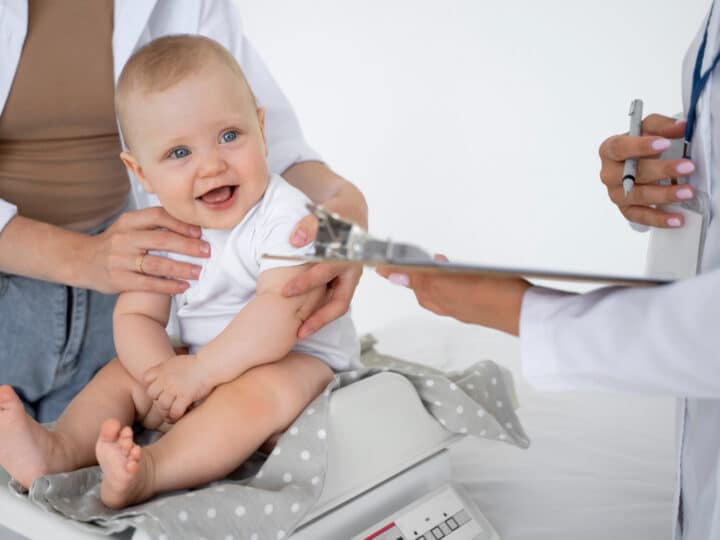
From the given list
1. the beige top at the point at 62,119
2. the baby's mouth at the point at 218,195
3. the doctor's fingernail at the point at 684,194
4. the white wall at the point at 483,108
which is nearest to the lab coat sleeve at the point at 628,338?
the doctor's fingernail at the point at 684,194

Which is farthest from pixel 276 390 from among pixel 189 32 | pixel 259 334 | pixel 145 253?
pixel 189 32

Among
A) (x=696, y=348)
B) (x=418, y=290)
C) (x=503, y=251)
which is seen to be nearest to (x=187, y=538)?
(x=418, y=290)

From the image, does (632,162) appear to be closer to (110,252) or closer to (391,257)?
(391,257)

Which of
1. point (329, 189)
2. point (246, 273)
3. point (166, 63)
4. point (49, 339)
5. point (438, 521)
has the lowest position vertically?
point (438, 521)

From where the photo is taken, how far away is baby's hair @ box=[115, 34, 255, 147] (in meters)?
0.94

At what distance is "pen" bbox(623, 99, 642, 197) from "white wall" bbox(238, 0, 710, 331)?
1.37 meters

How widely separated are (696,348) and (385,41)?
7.00 feet

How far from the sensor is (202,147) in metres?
0.94

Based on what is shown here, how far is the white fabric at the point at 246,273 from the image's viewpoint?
0.96m

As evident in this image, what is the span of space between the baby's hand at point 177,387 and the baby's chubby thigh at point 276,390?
25 millimetres

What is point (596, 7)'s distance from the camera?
233cm

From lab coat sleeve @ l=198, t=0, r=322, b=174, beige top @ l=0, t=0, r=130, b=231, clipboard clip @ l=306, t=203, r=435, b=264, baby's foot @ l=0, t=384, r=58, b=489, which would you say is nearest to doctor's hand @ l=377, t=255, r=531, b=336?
clipboard clip @ l=306, t=203, r=435, b=264

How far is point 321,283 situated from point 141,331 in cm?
26

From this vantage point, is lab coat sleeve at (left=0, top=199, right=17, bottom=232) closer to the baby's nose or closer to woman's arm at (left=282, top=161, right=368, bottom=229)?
the baby's nose
